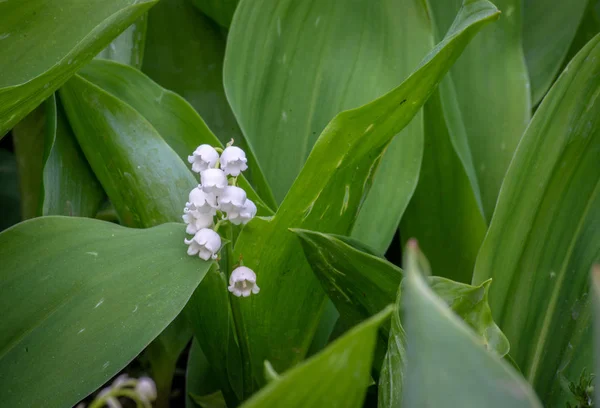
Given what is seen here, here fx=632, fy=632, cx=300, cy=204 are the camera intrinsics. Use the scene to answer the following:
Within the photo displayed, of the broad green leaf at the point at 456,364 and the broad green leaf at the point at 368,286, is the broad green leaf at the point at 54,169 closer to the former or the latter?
the broad green leaf at the point at 368,286

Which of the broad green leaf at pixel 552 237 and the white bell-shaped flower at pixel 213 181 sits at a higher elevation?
the white bell-shaped flower at pixel 213 181

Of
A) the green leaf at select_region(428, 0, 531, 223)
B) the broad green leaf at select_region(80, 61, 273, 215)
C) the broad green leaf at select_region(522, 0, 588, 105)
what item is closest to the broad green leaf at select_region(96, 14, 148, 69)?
the broad green leaf at select_region(80, 61, 273, 215)

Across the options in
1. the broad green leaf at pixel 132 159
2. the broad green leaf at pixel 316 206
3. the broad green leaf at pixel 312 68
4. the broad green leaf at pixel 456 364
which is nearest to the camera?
the broad green leaf at pixel 456 364

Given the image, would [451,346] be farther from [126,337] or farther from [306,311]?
[306,311]

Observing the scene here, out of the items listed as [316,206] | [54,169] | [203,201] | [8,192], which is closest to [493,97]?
[316,206]

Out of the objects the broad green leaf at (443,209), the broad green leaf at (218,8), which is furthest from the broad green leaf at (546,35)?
the broad green leaf at (218,8)

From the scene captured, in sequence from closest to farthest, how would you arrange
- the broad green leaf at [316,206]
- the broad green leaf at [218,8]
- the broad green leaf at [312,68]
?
the broad green leaf at [316,206] → the broad green leaf at [312,68] → the broad green leaf at [218,8]

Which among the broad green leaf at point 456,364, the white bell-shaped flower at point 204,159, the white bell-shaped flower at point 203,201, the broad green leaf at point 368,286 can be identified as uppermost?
the white bell-shaped flower at point 204,159
